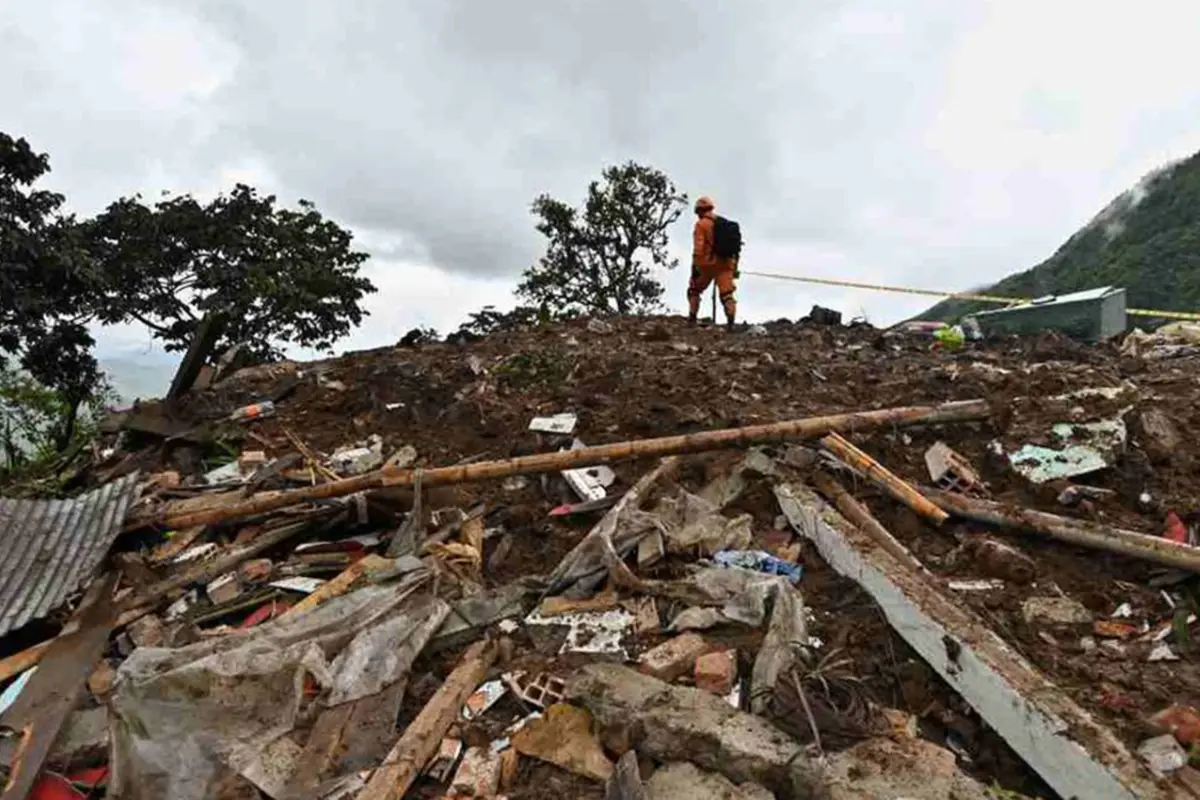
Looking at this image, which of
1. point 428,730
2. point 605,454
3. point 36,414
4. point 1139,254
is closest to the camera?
point 428,730

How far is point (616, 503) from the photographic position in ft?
12.4

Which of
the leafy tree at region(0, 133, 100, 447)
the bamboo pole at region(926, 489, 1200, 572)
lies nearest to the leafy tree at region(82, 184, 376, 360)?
the leafy tree at region(0, 133, 100, 447)

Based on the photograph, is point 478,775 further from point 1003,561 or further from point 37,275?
point 37,275

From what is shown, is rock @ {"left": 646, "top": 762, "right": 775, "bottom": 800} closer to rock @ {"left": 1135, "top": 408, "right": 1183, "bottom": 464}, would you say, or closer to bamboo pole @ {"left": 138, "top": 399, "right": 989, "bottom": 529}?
bamboo pole @ {"left": 138, "top": 399, "right": 989, "bottom": 529}

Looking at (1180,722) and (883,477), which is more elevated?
(883,477)

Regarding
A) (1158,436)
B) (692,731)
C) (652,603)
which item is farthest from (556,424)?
(1158,436)

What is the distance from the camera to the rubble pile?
2.16m

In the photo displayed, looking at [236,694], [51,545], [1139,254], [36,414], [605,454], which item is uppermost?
[1139,254]

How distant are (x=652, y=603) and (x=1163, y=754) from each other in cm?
168

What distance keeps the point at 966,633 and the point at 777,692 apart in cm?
66

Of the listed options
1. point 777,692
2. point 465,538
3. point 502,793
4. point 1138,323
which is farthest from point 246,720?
point 1138,323

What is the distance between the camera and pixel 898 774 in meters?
1.98

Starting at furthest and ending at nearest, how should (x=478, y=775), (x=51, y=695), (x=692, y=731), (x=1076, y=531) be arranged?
(x=1076, y=531)
(x=51, y=695)
(x=478, y=775)
(x=692, y=731)

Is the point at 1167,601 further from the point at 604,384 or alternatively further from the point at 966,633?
the point at 604,384
